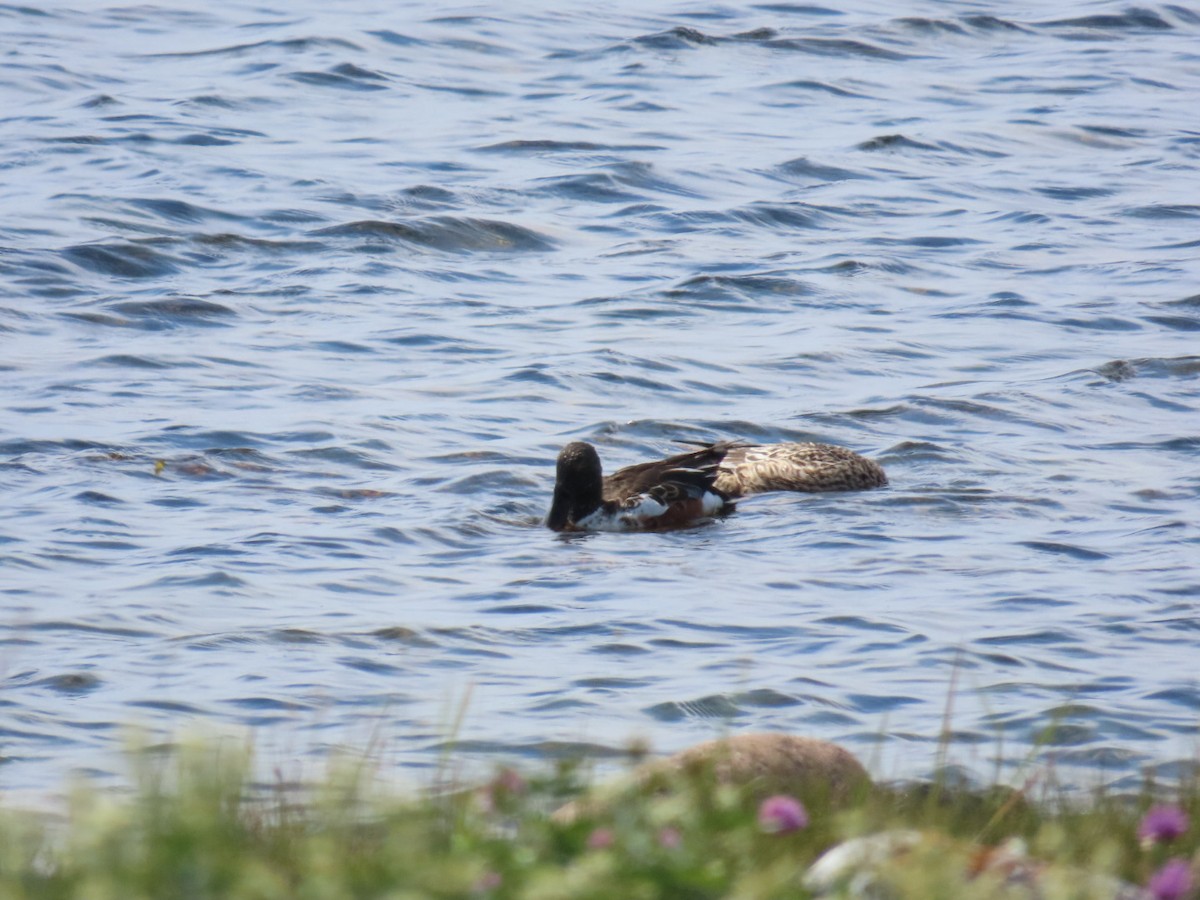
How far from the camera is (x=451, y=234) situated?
19312mm

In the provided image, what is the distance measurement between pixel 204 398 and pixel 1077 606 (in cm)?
668

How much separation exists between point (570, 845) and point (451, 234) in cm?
1575

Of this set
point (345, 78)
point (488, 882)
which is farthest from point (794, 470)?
point (345, 78)

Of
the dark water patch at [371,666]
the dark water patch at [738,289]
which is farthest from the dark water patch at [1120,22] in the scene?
the dark water patch at [371,666]

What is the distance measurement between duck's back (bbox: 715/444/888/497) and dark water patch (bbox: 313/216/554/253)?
6.53 meters

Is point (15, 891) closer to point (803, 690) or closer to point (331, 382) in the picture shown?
point (803, 690)

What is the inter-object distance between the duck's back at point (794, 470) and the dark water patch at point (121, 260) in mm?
6540

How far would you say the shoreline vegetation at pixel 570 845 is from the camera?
3.41 metres

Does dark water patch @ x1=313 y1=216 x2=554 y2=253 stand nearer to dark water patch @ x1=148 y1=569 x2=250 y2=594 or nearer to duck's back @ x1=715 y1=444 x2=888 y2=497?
duck's back @ x1=715 y1=444 x2=888 y2=497

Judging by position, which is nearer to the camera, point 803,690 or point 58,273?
point 803,690

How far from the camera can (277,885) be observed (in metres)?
3.28

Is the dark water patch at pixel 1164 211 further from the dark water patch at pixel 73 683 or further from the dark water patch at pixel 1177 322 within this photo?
the dark water patch at pixel 73 683

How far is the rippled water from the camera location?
27.5 ft

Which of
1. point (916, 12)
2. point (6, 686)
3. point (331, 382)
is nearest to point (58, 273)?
point (331, 382)
